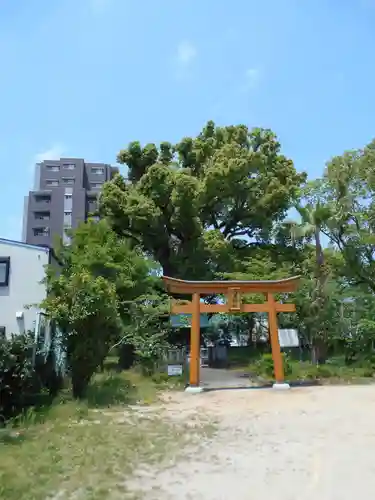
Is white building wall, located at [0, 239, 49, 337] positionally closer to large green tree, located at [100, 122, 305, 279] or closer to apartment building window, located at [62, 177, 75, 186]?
large green tree, located at [100, 122, 305, 279]

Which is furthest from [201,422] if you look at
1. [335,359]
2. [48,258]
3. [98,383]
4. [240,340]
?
[240,340]

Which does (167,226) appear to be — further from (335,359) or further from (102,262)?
(335,359)

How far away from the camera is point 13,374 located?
10.0 metres

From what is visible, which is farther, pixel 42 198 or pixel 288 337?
pixel 42 198

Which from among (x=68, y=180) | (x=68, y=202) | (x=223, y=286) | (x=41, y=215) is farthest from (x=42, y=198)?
(x=223, y=286)

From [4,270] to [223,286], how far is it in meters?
6.91

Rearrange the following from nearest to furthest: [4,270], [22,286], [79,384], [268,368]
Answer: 1. [79,384]
2. [22,286]
3. [4,270]
4. [268,368]

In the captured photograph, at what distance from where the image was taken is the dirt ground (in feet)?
16.9

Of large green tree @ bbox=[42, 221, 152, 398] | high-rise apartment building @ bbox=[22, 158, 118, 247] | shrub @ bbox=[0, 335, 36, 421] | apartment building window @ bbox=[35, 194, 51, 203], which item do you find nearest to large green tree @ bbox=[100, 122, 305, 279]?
large green tree @ bbox=[42, 221, 152, 398]

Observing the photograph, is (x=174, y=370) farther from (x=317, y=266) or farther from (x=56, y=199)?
(x=56, y=199)

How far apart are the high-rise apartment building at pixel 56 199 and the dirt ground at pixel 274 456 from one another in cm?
4746

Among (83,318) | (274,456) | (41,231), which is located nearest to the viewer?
(274,456)

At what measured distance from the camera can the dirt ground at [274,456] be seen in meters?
5.16

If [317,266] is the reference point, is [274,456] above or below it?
below
